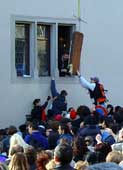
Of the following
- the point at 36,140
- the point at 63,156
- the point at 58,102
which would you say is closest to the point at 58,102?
the point at 58,102

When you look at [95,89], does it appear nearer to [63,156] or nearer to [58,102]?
[58,102]

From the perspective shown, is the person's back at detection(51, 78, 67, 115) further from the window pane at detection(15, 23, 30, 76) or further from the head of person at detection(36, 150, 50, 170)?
the head of person at detection(36, 150, 50, 170)

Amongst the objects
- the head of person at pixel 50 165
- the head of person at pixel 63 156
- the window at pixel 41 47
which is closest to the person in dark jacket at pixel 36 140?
the head of person at pixel 50 165

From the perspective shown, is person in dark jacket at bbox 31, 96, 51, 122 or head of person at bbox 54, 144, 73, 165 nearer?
head of person at bbox 54, 144, 73, 165

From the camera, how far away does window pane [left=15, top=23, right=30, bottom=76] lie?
70.4ft

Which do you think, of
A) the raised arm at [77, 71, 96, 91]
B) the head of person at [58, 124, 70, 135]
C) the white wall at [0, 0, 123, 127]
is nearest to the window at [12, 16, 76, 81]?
the white wall at [0, 0, 123, 127]

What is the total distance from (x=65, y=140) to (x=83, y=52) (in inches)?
495

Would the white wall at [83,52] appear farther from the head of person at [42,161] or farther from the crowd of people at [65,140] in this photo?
the head of person at [42,161]

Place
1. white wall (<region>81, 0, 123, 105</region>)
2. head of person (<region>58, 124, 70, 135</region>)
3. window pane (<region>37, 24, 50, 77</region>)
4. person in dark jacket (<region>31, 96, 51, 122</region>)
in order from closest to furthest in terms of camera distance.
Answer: head of person (<region>58, 124, 70, 135</region>)
person in dark jacket (<region>31, 96, 51, 122</region>)
window pane (<region>37, 24, 50, 77</region>)
white wall (<region>81, 0, 123, 105</region>)

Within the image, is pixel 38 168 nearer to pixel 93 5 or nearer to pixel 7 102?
pixel 7 102

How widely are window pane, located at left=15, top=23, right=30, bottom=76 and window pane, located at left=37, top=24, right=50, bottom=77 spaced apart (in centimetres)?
47

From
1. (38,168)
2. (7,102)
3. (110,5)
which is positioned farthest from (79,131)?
(110,5)

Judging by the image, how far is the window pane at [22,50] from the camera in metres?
21.5

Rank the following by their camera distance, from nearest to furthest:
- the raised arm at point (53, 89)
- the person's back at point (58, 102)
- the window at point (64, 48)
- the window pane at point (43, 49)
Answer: the person's back at point (58, 102)
the raised arm at point (53, 89)
the window pane at point (43, 49)
the window at point (64, 48)
